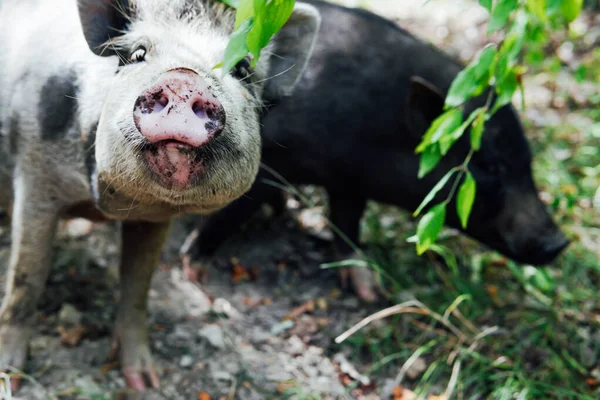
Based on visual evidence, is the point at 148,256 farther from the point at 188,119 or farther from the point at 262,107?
the point at 188,119

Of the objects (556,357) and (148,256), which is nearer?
(148,256)

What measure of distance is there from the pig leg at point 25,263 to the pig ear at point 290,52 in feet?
3.49

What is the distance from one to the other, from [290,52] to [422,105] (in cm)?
120

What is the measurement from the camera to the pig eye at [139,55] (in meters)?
2.51

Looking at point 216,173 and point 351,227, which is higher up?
point 216,173

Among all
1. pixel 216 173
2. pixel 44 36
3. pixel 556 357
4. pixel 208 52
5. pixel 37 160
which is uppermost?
pixel 208 52

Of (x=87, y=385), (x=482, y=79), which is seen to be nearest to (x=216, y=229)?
(x=87, y=385)

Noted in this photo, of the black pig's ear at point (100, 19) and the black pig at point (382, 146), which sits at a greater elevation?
the black pig's ear at point (100, 19)

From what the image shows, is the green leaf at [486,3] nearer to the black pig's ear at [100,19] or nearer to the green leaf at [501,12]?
the green leaf at [501,12]

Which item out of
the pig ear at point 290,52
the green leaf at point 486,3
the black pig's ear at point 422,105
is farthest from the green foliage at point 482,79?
the black pig's ear at point 422,105

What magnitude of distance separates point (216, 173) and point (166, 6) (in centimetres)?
78

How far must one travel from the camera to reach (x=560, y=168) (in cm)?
518

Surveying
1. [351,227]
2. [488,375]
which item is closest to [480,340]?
[488,375]

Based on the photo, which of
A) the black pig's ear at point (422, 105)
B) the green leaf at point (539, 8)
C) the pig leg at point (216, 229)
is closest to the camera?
the green leaf at point (539, 8)
